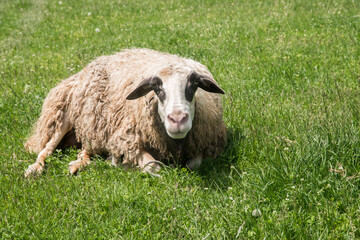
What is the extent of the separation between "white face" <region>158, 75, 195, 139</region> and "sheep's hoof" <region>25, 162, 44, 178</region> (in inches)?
62.5

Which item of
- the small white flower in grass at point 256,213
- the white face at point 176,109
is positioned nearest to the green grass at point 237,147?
the small white flower in grass at point 256,213

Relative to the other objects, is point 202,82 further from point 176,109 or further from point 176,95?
point 176,109

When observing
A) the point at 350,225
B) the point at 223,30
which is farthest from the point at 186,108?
the point at 223,30

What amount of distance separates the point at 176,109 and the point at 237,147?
3.77ft

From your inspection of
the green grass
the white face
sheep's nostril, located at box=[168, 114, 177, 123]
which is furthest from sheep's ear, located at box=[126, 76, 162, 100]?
the green grass

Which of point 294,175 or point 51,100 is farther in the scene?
point 51,100

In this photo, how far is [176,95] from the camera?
4.30 meters

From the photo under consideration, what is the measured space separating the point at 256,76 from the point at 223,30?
255cm

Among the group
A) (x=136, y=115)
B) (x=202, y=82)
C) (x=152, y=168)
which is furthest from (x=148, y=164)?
(x=202, y=82)

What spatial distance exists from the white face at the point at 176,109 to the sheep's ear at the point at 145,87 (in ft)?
0.48

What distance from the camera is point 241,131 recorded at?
5371 mm

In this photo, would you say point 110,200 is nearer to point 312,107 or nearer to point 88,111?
point 88,111

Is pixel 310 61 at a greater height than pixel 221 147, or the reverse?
pixel 310 61

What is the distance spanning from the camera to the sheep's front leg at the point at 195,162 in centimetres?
487
